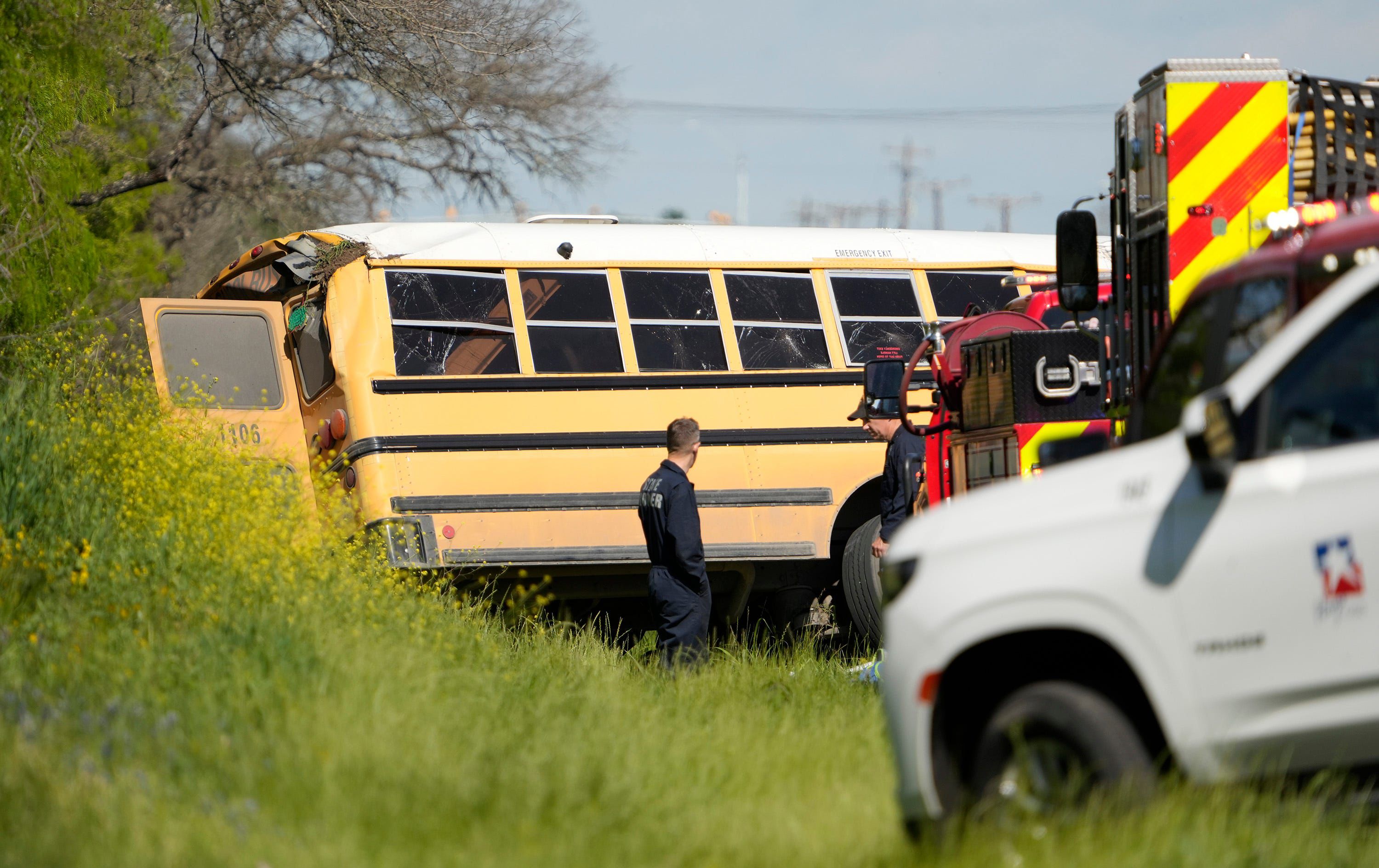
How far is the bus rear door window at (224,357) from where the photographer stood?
896 cm

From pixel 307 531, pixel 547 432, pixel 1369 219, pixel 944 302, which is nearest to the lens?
pixel 1369 219

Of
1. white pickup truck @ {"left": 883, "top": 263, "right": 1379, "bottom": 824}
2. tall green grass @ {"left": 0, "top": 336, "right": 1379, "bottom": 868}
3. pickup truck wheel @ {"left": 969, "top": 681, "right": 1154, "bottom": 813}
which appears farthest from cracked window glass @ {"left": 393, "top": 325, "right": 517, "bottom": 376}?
pickup truck wheel @ {"left": 969, "top": 681, "right": 1154, "bottom": 813}

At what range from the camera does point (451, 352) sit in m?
8.73

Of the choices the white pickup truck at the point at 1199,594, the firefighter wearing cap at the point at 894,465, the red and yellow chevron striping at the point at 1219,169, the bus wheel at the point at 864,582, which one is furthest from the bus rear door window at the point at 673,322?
the white pickup truck at the point at 1199,594

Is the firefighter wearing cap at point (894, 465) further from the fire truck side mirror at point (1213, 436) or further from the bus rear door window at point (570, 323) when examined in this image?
the fire truck side mirror at point (1213, 436)

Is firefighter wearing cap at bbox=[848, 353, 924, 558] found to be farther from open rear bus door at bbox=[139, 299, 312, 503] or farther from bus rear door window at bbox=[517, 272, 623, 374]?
open rear bus door at bbox=[139, 299, 312, 503]

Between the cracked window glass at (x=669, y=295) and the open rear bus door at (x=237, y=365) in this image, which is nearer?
the open rear bus door at (x=237, y=365)

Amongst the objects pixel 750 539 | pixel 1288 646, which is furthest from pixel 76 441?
pixel 1288 646

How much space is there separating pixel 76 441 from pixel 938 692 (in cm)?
580

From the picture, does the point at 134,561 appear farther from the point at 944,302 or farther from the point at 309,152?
the point at 309,152

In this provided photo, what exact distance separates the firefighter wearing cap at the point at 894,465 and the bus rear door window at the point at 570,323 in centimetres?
160

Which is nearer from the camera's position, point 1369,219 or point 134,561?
point 1369,219

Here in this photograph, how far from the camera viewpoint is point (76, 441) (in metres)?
8.12

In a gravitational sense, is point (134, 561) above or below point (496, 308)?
below
